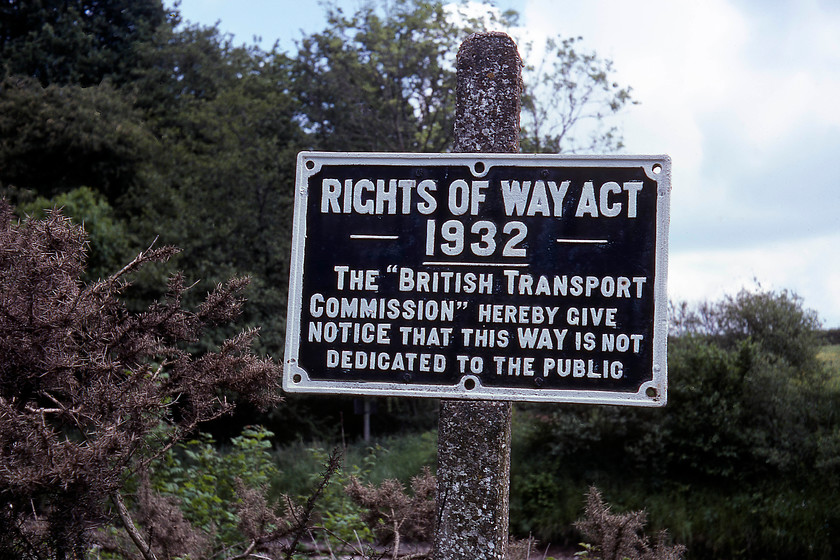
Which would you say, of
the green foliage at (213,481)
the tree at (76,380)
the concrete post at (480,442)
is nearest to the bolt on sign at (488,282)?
the concrete post at (480,442)

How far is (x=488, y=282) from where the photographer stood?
286 centimetres

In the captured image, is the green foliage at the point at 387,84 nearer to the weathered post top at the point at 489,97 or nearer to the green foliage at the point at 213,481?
the green foliage at the point at 213,481

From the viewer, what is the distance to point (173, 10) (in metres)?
→ 30.0

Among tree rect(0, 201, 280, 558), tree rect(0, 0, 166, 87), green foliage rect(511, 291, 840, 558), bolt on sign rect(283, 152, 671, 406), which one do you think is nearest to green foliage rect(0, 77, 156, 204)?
tree rect(0, 0, 166, 87)

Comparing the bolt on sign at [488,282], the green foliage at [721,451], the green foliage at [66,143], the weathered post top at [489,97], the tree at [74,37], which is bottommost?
the green foliage at [721,451]

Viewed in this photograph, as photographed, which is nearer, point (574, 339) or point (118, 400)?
Answer: point (574, 339)

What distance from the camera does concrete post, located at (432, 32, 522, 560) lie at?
284 cm

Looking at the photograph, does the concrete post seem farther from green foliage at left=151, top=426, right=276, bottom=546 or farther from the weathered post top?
green foliage at left=151, top=426, right=276, bottom=546

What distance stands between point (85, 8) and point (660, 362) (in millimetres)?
29641

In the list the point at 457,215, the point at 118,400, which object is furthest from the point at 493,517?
the point at 118,400

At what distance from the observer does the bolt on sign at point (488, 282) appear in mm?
2811

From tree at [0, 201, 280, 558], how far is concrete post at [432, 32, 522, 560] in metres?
1.24

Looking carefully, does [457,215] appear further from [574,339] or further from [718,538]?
[718,538]

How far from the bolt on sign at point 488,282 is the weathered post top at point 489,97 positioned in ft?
0.47
